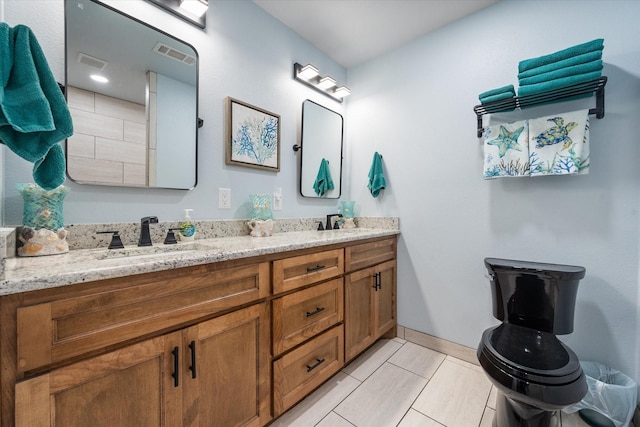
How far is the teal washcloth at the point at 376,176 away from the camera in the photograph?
2266 millimetres

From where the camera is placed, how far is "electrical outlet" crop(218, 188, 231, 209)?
5.31 feet

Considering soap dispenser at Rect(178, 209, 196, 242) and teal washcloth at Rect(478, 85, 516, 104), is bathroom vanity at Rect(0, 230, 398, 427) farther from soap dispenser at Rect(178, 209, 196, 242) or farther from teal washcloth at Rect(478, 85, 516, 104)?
teal washcloth at Rect(478, 85, 516, 104)

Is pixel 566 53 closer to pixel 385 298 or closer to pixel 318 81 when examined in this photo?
pixel 318 81

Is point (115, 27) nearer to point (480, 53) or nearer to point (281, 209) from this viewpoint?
point (281, 209)

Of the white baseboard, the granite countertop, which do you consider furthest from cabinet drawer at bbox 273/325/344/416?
the white baseboard

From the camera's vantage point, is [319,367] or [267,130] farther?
[267,130]

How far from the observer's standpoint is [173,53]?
1.42 m

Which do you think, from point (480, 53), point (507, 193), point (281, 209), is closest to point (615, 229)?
point (507, 193)

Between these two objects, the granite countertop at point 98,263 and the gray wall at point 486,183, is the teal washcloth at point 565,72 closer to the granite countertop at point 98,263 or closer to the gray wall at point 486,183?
the gray wall at point 486,183

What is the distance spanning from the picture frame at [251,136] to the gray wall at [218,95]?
1.9 inches

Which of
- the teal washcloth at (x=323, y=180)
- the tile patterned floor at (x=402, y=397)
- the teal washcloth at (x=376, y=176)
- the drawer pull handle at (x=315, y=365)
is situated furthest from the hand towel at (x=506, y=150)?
the drawer pull handle at (x=315, y=365)

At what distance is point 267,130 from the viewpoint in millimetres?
1856

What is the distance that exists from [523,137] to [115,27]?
229 cm

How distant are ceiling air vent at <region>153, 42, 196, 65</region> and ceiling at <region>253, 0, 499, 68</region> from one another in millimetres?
725
